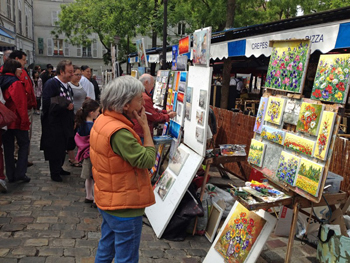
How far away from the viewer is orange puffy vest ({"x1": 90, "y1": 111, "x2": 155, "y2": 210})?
6.53ft

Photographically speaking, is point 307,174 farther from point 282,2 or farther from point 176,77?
point 282,2

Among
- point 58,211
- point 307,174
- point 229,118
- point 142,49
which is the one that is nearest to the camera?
point 307,174

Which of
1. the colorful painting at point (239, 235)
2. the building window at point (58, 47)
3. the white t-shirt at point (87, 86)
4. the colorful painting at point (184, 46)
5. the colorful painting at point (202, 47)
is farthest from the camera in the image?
the building window at point (58, 47)

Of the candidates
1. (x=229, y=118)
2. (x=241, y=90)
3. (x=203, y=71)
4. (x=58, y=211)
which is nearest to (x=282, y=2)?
(x=241, y=90)

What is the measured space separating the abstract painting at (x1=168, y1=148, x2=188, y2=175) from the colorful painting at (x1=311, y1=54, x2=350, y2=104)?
1801 millimetres

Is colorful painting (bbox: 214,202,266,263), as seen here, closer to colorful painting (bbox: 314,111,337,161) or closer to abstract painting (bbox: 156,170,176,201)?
colorful painting (bbox: 314,111,337,161)

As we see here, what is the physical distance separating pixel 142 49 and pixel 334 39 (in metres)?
5.12

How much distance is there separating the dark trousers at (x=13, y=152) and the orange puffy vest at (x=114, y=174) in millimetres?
3295

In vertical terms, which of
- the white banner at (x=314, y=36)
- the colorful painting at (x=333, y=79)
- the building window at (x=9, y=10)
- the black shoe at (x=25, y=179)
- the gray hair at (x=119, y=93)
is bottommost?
the black shoe at (x=25, y=179)

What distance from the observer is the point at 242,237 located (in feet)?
9.19

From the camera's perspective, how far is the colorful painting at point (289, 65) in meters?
2.58

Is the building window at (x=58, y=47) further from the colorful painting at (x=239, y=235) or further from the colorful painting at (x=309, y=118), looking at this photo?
the colorful painting at (x=309, y=118)

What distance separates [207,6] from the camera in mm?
15055

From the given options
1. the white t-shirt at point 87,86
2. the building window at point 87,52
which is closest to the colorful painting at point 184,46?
the white t-shirt at point 87,86
